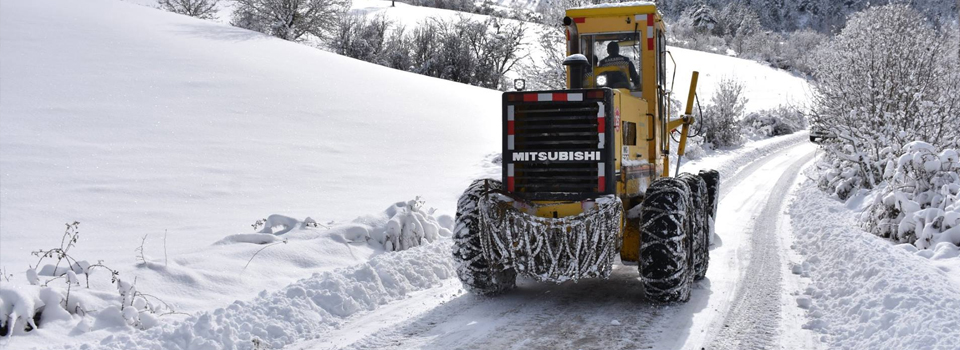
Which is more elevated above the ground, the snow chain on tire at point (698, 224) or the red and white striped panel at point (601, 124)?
the red and white striped panel at point (601, 124)

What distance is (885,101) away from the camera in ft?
40.4

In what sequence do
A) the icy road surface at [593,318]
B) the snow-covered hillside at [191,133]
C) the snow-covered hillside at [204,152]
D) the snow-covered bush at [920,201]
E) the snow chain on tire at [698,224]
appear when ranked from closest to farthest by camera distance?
the icy road surface at [593,318] → the snow chain on tire at [698,224] → the snow-covered hillside at [204,152] → the snow-covered bush at [920,201] → the snow-covered hillside at [191,133]

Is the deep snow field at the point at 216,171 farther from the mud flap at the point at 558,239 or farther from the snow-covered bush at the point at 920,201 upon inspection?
the mud flap at the point at 558,239

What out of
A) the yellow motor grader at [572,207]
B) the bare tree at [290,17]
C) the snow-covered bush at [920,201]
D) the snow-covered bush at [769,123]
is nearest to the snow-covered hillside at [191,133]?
the yellow motor grader at [572,207]

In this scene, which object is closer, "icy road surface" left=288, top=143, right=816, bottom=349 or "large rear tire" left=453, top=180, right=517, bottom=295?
"icy road surface" left=288, top=143, right=816, bottom=349

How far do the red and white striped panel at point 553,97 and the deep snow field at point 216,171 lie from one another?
2.18 m

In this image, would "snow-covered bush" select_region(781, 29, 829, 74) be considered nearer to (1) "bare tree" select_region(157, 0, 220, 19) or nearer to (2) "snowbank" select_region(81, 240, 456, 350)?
(1) "bare tree" select_region(157, 0, 220, 19)

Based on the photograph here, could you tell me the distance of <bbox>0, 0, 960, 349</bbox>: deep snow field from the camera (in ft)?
19.3

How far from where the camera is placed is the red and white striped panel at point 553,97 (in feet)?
19.1

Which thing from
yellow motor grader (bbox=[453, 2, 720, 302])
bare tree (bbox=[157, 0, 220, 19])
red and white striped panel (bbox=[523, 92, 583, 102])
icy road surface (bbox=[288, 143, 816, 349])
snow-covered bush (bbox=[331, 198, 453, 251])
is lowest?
icy road surface (bbox=[288, 143, 816, 349])

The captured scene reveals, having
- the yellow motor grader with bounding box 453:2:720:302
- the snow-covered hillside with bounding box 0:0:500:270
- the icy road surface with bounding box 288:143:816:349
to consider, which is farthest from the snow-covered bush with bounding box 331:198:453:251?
the yellow motor grader with bounding box 453:2:720:302

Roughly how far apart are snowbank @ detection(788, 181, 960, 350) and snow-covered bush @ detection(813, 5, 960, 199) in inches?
143

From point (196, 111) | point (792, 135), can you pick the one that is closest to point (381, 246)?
point (196, 111)

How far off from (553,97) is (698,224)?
2296 millimetres
